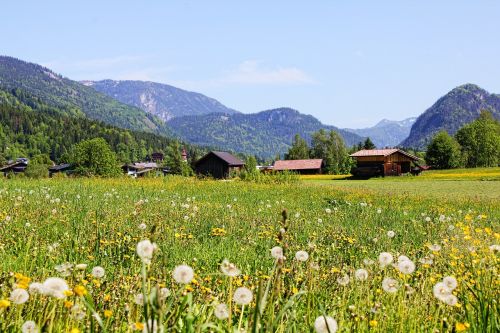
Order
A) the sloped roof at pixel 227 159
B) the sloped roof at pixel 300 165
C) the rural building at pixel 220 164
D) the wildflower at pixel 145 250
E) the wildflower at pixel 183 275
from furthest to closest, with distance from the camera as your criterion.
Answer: the sloped roof at pixel 300 165 < the rural building at pixel 220 164 < the sloped roof at pixel 227 159 < the wildflower at pixel 183 275 < the wildflower at pixel 145 250

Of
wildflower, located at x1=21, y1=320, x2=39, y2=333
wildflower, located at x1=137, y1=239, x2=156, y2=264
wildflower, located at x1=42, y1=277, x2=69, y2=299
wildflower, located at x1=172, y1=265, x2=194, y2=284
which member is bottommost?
wildflower, located at x1=21, y1=320, x2=39, y2=333

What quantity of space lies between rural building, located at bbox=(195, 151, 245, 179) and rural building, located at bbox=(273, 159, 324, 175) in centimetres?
2776

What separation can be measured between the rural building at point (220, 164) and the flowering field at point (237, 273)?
6443 cm

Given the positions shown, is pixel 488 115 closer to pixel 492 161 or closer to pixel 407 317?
pixel 492 161

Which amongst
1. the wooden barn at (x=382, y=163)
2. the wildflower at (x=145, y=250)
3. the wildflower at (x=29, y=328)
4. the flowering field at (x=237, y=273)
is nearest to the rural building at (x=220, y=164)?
the wooden barn at (x=382, y=163)

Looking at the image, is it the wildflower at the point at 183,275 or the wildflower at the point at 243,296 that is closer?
the wildflower at the point at 183,275

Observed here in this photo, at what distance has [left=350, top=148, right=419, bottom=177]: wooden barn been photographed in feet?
236

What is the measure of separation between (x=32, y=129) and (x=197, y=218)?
202510 millimetres

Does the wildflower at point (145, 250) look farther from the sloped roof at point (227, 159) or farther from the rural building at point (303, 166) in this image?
the rural building at point (303, 166)

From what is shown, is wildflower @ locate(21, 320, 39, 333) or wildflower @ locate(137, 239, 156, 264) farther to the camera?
wildflower @ locate(21, 320, 39, 333)

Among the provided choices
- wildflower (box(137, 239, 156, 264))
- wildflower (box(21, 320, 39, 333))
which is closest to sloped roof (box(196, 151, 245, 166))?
wildflower (box(21, 320, 39, 333))

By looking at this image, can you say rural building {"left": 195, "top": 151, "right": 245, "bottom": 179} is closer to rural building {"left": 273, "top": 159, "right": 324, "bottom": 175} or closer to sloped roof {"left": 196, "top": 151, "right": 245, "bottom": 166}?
sloped roof {"left": 196, "top": 151, "right": 245, "bottom": 166}

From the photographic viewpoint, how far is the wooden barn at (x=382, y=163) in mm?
72062

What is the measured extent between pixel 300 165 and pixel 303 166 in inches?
37.1
